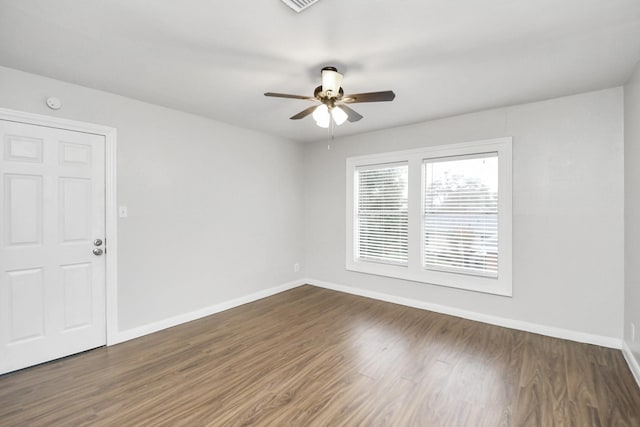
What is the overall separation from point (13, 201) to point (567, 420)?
4.52 meters

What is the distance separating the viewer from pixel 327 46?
2.12 metres

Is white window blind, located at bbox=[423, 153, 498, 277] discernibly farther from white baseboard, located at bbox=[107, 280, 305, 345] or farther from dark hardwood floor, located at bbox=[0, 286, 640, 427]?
white baseboard, located at bbox=[107, 280, 305, 345]

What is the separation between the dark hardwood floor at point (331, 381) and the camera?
1949 millimetres

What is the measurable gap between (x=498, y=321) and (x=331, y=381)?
7.52 feet

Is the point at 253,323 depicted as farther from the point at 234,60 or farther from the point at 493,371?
the point at 234,60

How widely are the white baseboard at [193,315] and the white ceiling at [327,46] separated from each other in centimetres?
251

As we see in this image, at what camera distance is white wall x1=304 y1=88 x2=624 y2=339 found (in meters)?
2.86

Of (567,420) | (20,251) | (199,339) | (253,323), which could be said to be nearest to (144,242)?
(20,251)

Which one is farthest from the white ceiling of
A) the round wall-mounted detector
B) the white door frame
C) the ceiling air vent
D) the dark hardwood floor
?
the dark hardwood floor

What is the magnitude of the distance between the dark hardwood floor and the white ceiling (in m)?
2.57

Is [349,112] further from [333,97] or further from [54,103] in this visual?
[54,103]

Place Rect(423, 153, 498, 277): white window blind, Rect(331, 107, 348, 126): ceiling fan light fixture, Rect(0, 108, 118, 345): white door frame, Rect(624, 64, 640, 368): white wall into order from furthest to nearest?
Rect(423, 153, 498, 277): white window blind, Rect(0, 108, 118, 345): white door frame, Rect(331, 107, 348, 126): ceiling fan light fixture, Rect(624, 64, 640, 368): white wall

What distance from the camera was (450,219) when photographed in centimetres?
380

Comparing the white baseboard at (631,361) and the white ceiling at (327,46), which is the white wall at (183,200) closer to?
the white ceiling at (327,46)
